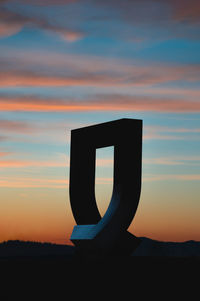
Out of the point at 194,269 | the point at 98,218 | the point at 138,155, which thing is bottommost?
the point at 194,269

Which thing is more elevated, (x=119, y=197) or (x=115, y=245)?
(x=119, y=197)

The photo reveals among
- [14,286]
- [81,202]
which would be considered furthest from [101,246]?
[14,286]

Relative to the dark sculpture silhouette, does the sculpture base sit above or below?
below

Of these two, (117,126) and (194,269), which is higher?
(117,126)

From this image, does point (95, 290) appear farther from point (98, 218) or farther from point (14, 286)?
point (98, 218)

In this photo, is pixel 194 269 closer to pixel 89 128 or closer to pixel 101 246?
pixel 101 246

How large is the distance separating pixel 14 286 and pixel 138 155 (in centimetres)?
624

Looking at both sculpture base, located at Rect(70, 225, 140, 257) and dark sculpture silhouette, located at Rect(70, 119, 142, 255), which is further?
sculpture base, located at Rect(70, 225, 140, 257)

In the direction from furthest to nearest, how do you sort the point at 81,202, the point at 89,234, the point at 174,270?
1. the point at 81,202
2. the point at 89,234
3. the point at 174,270

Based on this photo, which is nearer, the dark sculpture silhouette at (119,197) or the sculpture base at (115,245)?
the dark sculpture silhouette at (119,197)

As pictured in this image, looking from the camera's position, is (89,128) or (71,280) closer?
(71,280)

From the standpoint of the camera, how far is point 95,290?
46.3 feet

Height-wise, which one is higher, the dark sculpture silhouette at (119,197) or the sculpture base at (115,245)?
the dark sculpture silhouette at (119,197)

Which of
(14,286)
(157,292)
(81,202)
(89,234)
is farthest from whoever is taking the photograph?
(81,202)
